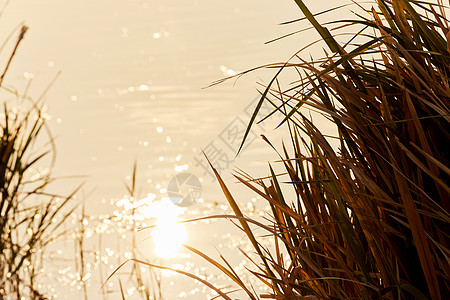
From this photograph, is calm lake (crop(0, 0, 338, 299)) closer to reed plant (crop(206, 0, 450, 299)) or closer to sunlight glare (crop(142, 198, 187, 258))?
sunlight glare (crop(142, 198, 187, 258))

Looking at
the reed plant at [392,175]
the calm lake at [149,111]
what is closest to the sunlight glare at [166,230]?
the calm lake at [149,111]

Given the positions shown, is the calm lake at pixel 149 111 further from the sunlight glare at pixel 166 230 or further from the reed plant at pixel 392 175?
the reed plant at pixel 392 175

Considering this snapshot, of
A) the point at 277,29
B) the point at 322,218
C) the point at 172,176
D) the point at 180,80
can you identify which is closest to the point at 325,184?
the point at 322,218

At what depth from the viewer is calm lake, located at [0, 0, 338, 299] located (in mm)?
3814

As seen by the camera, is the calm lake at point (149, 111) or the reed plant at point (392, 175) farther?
the calm lake at point (149, 111)

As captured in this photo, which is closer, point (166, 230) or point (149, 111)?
point (166, 230)

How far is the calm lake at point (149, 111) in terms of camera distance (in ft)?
12.5

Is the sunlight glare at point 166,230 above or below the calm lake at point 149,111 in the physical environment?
below

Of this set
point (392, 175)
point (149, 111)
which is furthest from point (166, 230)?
point (392, 175)

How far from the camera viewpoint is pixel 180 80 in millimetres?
6117

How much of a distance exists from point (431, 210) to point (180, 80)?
17.5 ft

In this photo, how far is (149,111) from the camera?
554cm

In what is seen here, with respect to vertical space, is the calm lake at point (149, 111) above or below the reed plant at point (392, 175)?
above

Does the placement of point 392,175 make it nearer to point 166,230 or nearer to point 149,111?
point 166,230
